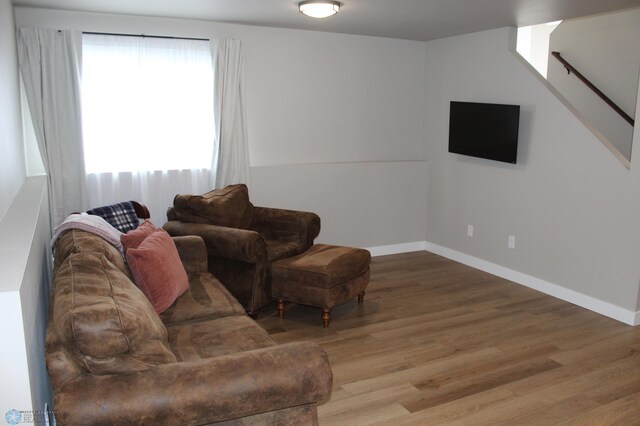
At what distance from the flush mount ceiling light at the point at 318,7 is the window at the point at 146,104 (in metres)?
1.25

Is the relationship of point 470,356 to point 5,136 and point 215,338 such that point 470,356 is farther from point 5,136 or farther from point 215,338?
point 5,136

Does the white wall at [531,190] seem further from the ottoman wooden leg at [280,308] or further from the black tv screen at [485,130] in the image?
the ottoman wooden leg at [280,308]

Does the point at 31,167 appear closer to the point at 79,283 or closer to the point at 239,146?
the point at 239,146

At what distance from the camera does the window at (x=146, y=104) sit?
447 cm

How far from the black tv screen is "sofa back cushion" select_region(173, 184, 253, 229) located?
2.36 metres

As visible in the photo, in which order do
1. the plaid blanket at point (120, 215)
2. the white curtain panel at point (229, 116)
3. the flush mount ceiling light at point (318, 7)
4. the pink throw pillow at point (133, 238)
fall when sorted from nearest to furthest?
the pink throw pillow at point (133, 238), the flush mount ceiling light at point (318, 7), the plaid blanket at point (120, 215), the white curtain panel at point (229, 116)

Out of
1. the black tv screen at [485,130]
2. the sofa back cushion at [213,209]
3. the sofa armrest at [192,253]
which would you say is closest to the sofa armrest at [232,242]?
the sofa back cushion at [213,209]

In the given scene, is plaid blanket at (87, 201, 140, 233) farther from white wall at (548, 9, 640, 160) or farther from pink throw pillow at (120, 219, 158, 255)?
white wall at (548, 9, 640, 160)

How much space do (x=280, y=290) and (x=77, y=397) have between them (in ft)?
7.77

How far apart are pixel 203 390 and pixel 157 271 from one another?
1.15m

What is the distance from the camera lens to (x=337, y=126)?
18.5 feet

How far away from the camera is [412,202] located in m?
6.03

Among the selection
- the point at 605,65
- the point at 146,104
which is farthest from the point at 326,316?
the point at 605,65

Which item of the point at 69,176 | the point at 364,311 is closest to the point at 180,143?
the point at 69,176
